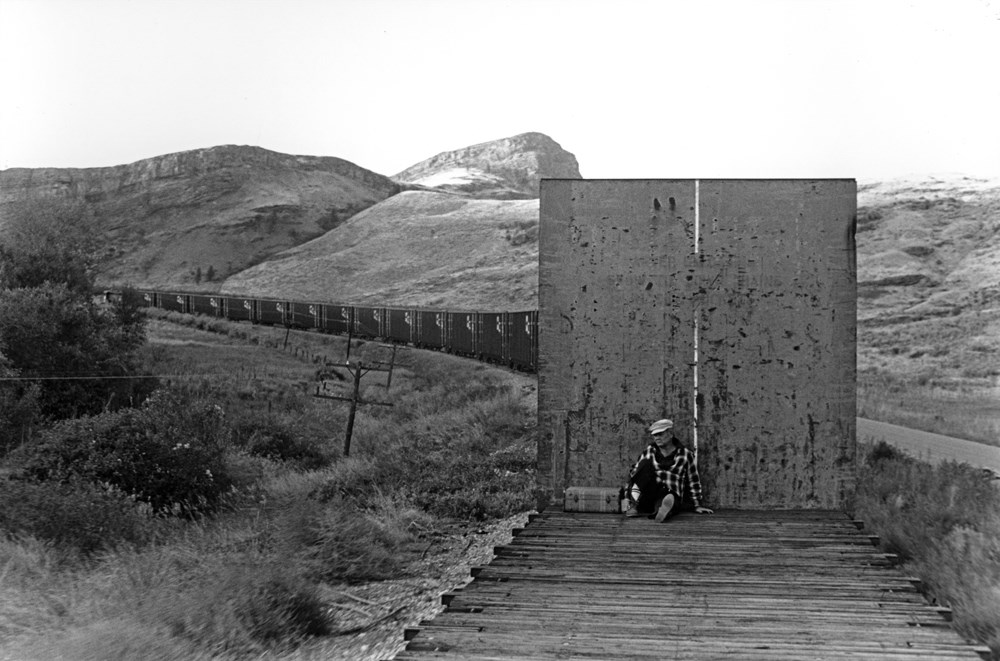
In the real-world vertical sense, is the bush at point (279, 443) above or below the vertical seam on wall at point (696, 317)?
below

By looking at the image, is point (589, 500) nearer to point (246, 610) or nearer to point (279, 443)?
point (246, 610)

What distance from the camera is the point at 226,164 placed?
483 feet

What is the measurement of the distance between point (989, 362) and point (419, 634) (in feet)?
141

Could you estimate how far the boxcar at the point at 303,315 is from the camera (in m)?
55.0

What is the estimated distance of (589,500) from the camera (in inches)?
306

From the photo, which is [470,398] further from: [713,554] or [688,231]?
[713,554]

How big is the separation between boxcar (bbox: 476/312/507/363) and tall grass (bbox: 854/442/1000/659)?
865 inches

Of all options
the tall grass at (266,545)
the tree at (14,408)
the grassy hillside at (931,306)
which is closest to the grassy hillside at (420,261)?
the grassy hillside at (931,306)

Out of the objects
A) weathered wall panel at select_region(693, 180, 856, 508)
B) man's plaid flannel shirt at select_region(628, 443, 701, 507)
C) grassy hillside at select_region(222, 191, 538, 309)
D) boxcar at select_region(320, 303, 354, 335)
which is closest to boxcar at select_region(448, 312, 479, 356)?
Answer: boxcar at select_region(320, 303, 354, 335)

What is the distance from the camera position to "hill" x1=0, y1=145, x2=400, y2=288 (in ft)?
382

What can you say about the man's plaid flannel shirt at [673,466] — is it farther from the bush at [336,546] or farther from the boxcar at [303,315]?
the boxcar at [303,315]

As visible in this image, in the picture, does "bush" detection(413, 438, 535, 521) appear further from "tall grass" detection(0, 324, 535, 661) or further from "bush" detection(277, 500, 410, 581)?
"bush" detection(277, 500, 410, 581)

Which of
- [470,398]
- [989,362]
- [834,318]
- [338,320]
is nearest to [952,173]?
[989,362]

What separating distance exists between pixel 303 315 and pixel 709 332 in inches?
1942
